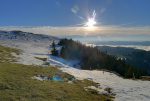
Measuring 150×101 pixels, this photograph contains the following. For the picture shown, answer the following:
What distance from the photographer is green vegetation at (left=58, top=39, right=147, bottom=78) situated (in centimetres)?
13400

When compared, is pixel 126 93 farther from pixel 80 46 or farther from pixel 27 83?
pixel 80 46

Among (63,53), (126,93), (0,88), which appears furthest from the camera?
(63,53)

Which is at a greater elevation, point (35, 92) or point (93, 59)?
point (35, 92)

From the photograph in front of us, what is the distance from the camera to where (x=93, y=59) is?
14788cm

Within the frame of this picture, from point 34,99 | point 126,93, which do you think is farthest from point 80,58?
point 34,99

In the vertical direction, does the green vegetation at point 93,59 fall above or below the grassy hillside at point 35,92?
below

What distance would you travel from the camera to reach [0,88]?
93.2 feet

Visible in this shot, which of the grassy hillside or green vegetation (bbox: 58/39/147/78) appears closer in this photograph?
the grassy hillside

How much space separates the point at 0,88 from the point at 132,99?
A: 16925 mm

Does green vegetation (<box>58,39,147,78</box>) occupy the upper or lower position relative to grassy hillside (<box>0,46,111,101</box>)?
lower

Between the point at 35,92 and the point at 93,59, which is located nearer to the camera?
the point at 35,92

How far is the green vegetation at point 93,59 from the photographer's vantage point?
440 feet

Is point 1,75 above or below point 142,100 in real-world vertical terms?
above

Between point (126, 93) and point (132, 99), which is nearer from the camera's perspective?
point (132, 99)
